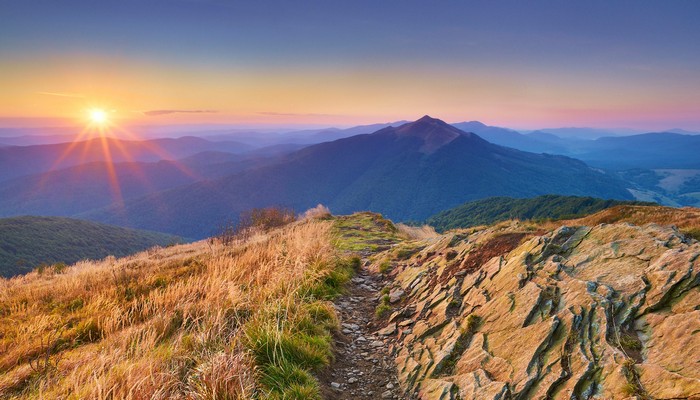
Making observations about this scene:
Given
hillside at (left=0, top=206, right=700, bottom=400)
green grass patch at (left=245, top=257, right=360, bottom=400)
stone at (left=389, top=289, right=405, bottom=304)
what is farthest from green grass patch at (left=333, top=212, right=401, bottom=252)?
green grass patch at (left=245, top=257, right=360, bottom=400)

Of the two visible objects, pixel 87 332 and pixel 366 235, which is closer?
pixel 87 332

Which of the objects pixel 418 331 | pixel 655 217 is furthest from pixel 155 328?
pixel 655 217

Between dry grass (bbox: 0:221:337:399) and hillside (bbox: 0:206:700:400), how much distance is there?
4 centimetres

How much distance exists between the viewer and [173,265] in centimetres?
1349

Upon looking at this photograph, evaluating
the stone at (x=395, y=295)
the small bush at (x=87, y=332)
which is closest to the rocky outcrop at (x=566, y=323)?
the stone at (x=395, y=295)

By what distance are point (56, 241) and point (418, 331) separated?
139 m

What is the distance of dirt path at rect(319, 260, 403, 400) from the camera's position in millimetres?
5617

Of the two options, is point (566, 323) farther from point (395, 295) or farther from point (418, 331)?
point (395, 295)

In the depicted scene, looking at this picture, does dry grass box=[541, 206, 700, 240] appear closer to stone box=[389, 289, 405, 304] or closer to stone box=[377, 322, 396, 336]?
stone box=[389, 289, 405, 304]

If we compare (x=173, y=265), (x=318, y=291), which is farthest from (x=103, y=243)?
(x=318, y=291)

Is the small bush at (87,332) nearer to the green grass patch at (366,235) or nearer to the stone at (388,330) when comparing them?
the stone at (388,330)

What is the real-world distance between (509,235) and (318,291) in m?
5.91

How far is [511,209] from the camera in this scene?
125500mm

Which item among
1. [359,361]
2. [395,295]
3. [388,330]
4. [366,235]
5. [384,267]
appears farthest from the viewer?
[366,235]
